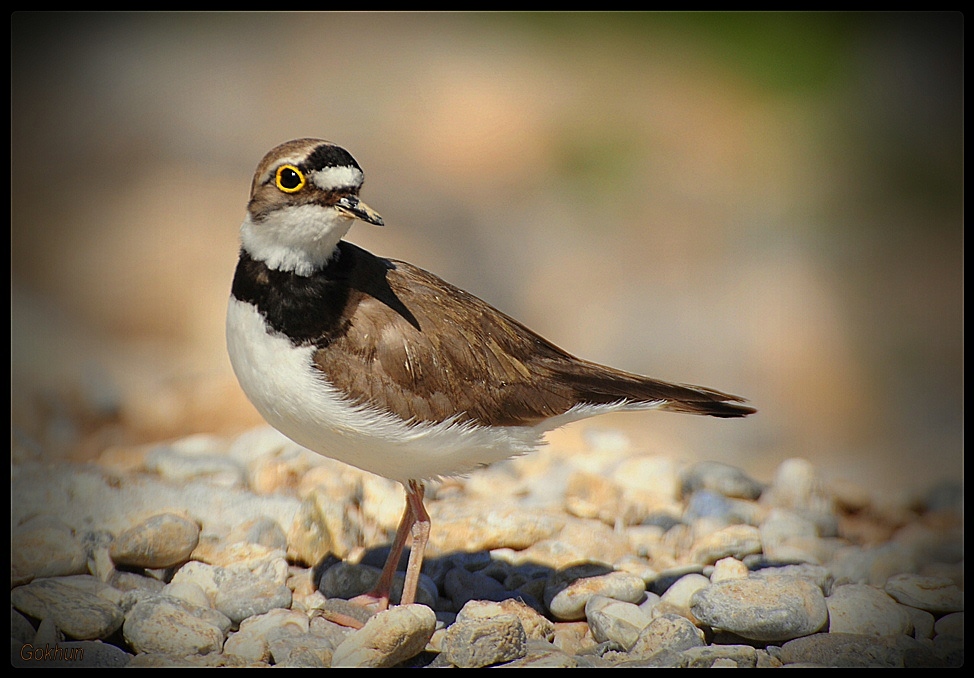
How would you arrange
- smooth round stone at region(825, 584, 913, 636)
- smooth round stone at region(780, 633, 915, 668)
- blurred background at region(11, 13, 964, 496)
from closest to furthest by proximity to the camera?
smooth round stone at region(780, 633, 915, 668) < smooth round stone at region(825, 584, 913, 636) < blurred background at region(11, 13, 964, 496)

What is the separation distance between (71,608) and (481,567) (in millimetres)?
1595

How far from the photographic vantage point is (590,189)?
9.38 metres

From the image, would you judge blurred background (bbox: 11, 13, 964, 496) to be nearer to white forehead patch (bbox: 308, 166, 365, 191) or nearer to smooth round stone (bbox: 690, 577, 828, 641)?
smooth round stone (bbox: 690, 577, 828, 641)

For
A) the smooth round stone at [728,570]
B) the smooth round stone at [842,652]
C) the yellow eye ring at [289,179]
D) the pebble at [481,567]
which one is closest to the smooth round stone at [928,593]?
the pebble at [481,567]

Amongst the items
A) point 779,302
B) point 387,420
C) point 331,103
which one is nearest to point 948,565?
point 387,420

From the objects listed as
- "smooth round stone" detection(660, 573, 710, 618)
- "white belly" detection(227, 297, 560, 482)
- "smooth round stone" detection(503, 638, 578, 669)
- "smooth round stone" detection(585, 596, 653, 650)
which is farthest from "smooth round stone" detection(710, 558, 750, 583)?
"white belly" detection(227, 297, 560, 482)

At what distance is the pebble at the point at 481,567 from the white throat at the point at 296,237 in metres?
1.14

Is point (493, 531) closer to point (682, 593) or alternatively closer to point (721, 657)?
point (682, 593)

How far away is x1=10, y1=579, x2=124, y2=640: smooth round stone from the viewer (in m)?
3.21

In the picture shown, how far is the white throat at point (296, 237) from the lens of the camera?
3.20 m

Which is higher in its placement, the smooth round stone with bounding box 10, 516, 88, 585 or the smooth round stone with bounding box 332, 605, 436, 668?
the smooth round stone with bounding box 10, 516, 88, 585

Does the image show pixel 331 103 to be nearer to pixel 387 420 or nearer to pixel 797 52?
pixel 797 52

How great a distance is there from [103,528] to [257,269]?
1383 millimetres

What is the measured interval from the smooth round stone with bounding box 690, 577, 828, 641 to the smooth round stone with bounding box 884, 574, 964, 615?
0.45 metres
